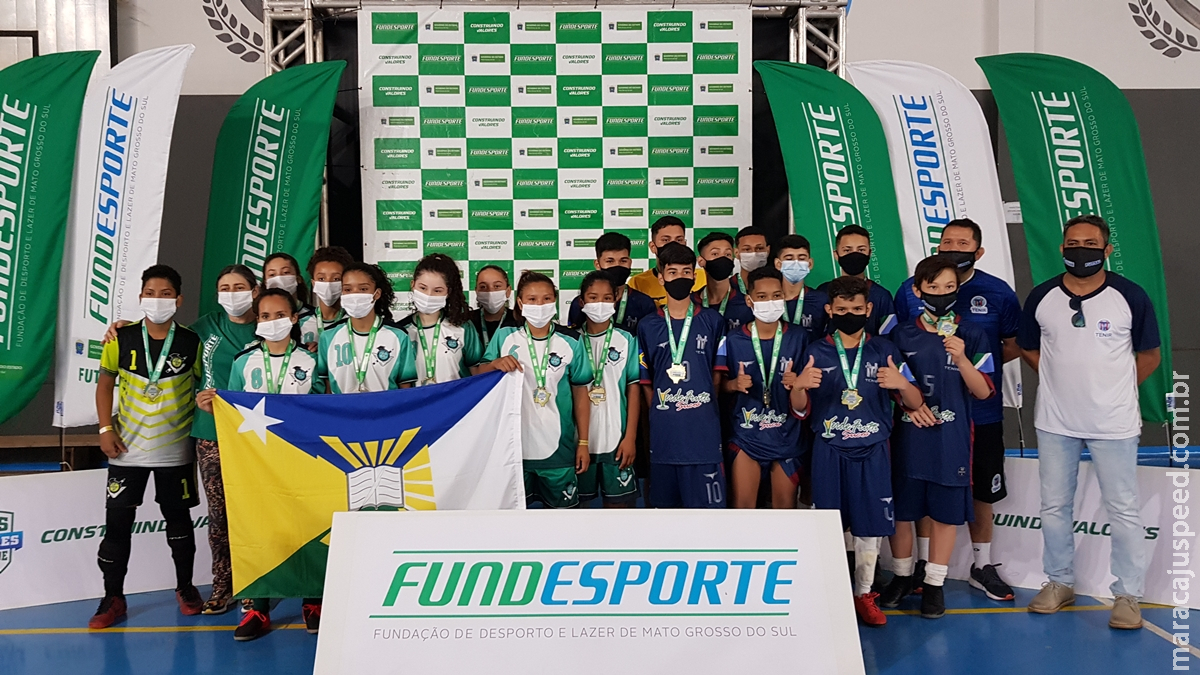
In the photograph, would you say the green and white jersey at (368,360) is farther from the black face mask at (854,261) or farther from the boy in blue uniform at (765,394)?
the black face mask at (854,261)

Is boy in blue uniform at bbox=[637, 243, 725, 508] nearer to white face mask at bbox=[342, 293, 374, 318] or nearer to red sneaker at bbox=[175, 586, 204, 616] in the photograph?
white face mask at bbox=[342, 293, 374, 318]

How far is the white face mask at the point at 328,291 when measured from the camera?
4355mm

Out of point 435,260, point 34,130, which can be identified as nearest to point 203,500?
point 435,260

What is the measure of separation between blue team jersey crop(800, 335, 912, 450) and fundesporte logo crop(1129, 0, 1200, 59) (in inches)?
255

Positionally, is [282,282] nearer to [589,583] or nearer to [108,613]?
[108,613]

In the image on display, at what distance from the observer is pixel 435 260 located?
4184 mm

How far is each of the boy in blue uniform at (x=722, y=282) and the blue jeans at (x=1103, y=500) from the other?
5.43ft

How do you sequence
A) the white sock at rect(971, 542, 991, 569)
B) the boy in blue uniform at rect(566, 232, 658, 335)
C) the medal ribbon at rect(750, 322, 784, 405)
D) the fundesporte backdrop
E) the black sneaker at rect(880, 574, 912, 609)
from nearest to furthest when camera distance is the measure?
the medal ribbon at rect(750, 322, 784, 405), the black sneaker at rect(880, 574, 912, 609), the white sock at rect(971, 542, 991, 569), the boy in blue uniform at rect(566, 232, 658, 335), the fundesporte backdrop

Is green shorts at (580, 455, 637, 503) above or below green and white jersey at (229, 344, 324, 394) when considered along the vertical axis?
below

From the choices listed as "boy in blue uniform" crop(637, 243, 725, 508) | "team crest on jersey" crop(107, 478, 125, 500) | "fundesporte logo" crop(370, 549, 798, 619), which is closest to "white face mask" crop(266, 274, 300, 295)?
"team crest on jersey" crop(107, 478, 125, 500)

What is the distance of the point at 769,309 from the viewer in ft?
13.1

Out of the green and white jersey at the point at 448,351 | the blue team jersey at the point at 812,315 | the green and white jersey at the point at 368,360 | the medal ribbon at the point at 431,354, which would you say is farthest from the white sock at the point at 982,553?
the green and white jersey at the point at 368,360

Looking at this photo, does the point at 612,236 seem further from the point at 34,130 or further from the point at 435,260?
the point at 34,130

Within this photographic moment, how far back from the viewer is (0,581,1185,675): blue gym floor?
3668mm
